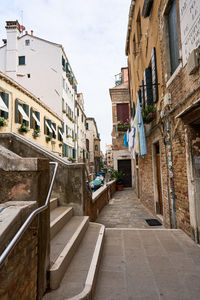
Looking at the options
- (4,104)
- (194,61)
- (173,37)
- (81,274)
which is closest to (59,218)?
(81,274)

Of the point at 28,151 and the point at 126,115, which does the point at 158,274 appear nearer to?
the point at 28,151

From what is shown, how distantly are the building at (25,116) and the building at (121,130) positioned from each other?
5953 millimetres

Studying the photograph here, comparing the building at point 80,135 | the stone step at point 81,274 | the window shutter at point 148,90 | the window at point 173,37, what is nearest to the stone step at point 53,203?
the stone step at point 81,274

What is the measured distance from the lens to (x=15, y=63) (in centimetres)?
1778

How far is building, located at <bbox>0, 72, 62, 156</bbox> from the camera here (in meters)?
11.2

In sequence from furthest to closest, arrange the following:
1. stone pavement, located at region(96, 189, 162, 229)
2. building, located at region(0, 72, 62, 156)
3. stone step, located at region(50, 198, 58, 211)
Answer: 1. building, located at region(0, 72, 62, 156)
2. stone pavement, located at region(96, 189, 162, 229)
3. stone step, located at region(50, 198, 58, 211)

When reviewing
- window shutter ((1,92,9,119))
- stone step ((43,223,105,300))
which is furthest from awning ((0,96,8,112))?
stone step ((43,223,105,300))

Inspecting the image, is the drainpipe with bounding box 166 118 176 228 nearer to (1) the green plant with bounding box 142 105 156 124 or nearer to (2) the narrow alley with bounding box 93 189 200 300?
(2) the narrow alley with bounding box 93 189 200 300

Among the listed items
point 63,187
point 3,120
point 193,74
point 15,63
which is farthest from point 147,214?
point 15,63

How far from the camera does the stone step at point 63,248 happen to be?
7.21ft

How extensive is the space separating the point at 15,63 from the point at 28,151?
16.7 m

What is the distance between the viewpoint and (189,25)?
368 centimetres

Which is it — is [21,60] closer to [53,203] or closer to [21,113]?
[21,113]

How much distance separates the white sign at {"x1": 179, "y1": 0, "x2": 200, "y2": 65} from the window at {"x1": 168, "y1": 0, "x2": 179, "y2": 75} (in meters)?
0.68
